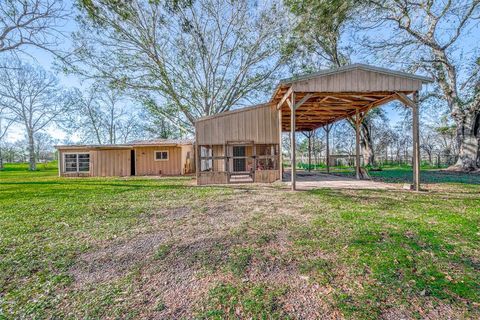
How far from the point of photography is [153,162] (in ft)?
55.4

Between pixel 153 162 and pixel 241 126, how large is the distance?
915 centimetres

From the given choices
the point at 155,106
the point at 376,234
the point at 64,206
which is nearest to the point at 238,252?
the point at 376,234

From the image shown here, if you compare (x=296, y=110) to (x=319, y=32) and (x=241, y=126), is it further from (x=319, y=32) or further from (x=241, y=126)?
(x=319, y=32)

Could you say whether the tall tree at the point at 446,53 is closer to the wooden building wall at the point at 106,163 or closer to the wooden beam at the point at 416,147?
the wooden beam at the point at 416,147

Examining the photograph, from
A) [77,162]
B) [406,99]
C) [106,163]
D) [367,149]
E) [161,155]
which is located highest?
[406,99]

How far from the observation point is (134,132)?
34938mm

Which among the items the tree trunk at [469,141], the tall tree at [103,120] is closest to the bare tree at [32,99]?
the tall tree at [103,120]

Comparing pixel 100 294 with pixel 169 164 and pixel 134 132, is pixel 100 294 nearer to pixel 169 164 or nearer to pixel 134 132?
pixel 169 164

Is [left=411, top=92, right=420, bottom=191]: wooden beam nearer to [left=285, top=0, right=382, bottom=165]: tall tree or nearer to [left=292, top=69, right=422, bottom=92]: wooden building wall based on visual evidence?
[left=292, top=69, right=422, bottom=92]: wooden building wall

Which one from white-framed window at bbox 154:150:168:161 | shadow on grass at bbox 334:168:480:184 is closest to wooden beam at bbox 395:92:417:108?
shadow on grass at bbox 334:168:480:184

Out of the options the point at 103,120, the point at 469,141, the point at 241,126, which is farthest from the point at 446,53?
the point at 103,120

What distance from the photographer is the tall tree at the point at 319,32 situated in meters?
12.6

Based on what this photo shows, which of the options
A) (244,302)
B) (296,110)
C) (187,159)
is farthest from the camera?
(187,159)

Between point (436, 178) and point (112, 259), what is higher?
point (436, 178)
